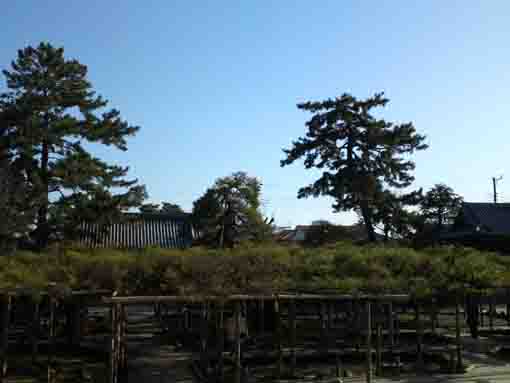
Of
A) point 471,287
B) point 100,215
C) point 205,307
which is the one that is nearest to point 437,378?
point 471,287

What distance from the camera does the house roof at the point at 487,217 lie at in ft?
95.8

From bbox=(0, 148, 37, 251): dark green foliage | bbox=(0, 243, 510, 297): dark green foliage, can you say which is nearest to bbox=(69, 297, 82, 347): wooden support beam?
bbox=(0, 243, 510, 297): dark green foliage

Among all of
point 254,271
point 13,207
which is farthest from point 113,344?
point 13,207

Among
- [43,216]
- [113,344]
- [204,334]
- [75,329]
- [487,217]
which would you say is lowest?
[75,329]

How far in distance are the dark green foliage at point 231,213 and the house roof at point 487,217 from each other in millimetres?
14536

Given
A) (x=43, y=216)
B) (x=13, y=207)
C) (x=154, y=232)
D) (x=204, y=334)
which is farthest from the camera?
(x=154, y=232)

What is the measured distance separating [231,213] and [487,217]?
56.0ft

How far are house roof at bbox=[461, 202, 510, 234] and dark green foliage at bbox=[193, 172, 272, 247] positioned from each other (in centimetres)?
1454

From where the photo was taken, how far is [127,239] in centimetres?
2408

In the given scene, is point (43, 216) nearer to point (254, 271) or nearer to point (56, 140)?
point (56, 140)

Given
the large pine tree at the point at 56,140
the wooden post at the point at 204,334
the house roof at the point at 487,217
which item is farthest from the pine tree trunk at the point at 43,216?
the house roof at the point at 487,217

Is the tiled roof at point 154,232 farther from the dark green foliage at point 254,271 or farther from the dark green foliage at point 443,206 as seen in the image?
the dark green foliage at point 443,206

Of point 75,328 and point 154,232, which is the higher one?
point 154,232

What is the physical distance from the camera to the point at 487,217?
30031 millimetres
